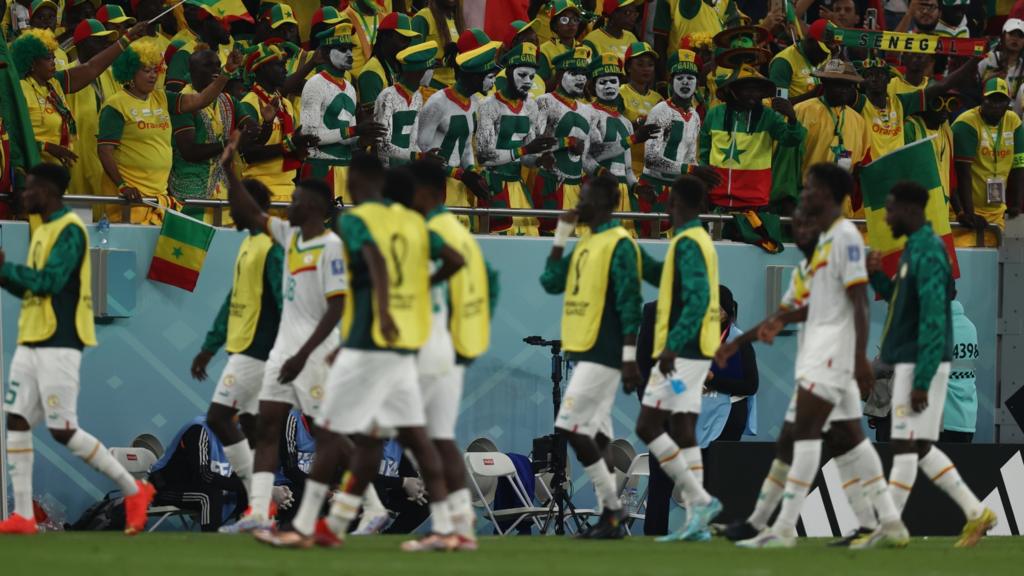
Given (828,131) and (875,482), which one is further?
(828,131)

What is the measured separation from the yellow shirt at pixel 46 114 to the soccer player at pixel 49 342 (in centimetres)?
375

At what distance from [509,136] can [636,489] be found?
3526 mm

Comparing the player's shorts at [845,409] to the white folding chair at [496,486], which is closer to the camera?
the player's shorts at [845,409]

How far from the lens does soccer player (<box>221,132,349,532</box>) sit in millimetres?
11664

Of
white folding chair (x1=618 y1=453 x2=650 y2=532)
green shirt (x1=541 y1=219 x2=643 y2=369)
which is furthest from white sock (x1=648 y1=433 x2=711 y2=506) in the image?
white folding chair (x1=618 y1=453 x2=650 y2=532)

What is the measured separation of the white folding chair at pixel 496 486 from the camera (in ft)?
52.5

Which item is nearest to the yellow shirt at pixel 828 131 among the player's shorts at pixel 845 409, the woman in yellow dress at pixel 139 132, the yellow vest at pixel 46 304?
the woman in yellow dress at pixel 139 132

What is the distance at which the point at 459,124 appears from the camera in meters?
17.1

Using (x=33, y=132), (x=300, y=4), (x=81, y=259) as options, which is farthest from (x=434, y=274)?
(x=300, y=4)

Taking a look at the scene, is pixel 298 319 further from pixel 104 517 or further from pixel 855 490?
pixel 104 517

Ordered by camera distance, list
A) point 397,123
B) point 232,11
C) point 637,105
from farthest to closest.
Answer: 1. point 637,105
2. point 232,11
3. point 397,123

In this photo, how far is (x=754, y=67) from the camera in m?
18.8

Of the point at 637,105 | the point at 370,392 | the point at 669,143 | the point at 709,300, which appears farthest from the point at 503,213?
the point at 370,392

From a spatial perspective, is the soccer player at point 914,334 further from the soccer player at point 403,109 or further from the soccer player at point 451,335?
the soccer player at point 403,109
